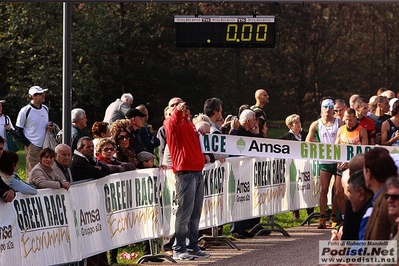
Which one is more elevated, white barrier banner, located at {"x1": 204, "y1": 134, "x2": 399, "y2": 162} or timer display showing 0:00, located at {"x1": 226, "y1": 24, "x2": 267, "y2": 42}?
timer display showing 0:00, located at {"x1": 226, "y1": 24, "x2": 267, "y2": 42}

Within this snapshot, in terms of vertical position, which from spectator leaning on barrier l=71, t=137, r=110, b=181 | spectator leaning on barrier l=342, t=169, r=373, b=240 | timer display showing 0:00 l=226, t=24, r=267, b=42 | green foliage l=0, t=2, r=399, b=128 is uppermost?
green foliage l=0, t=2, r=399, b=128

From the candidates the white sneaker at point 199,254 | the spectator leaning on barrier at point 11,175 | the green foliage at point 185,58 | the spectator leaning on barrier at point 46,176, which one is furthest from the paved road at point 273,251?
the green foliage at point 185,58

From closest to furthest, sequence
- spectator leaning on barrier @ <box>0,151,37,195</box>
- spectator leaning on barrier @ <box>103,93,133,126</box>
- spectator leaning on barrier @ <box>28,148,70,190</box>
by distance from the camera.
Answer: spectator leaning on barrier @ <box>0,151,37,195</box>
spectator leaning on barrier @ <box>28,148,70,190</box>
spectator leaning on barrier @ <box>103,93,133,126</box>

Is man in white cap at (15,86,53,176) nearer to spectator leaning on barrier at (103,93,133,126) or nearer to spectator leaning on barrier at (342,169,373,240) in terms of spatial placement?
spectator leaning on barrier at (103,93,133,126)

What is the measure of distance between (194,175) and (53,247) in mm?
2917

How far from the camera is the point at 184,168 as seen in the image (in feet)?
47.2

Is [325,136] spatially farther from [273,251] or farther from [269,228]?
[273,251]

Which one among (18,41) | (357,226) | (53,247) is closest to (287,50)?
(18,41)

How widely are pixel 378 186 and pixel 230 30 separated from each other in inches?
377

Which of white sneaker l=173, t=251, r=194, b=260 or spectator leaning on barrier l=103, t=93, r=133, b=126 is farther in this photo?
spectator leaning on barrier l=103, t=93, r=133, b=126

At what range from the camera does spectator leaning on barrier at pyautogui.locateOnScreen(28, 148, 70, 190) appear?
39.6 ft

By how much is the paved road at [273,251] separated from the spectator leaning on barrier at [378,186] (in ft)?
20.3

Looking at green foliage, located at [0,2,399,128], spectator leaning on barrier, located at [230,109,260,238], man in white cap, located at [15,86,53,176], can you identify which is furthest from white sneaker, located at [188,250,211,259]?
green foliage, located at [0,2,399,128]

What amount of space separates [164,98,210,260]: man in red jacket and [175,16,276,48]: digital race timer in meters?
2.76
